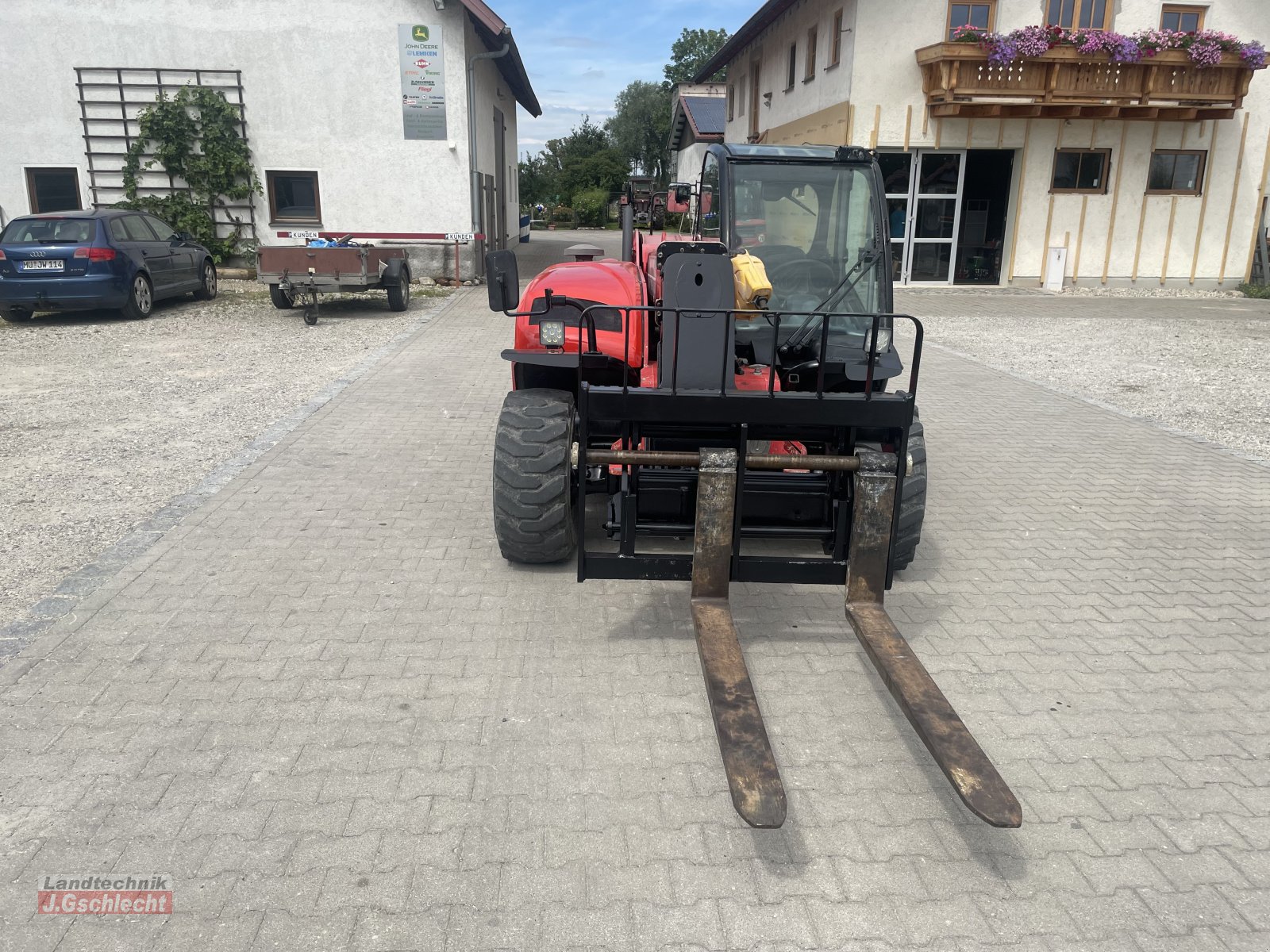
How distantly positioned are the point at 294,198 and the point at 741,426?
1714cm

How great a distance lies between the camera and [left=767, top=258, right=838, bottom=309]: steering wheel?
4.98 metres

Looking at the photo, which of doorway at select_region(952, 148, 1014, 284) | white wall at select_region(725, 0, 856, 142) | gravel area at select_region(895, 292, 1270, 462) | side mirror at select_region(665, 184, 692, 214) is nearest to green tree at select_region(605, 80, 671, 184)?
white wall at select_region(725, 0, 856, 142)

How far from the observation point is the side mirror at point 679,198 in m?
5.90

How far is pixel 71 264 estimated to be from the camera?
12.8 metres

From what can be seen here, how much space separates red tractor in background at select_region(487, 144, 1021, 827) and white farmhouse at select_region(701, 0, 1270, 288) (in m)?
14.1

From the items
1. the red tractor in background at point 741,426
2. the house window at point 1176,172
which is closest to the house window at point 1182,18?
the house window at point 1176,172

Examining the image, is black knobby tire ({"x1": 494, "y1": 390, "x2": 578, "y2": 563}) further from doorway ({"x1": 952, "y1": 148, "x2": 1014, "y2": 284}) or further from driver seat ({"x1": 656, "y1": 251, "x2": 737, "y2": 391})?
doorway ({"x1": 952, "y1": 148, "x2": 1014, "y2": 284})

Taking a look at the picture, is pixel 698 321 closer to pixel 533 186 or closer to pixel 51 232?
pixel 51 232

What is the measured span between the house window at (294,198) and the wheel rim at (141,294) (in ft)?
16.2

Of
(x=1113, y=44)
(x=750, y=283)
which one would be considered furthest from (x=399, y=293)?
(x=1113, y=44)

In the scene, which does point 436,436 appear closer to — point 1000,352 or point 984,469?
point 984,469

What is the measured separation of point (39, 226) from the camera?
13.0 m

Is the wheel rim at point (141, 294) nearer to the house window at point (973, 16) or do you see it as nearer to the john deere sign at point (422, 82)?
the john deere sign at point (422, 82)

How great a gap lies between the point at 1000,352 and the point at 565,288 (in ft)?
31.1
